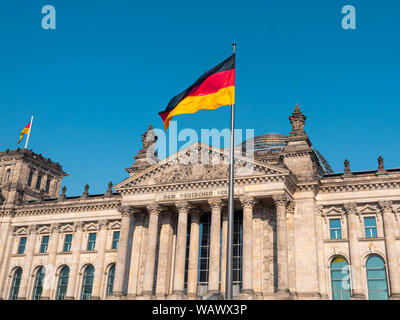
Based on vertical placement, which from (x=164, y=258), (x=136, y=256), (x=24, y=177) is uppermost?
(x=24, y=177)

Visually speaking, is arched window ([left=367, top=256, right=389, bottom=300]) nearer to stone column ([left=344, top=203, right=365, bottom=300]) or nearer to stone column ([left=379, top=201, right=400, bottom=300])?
stone column ([left=379, top=201, right=400, bottom=300])

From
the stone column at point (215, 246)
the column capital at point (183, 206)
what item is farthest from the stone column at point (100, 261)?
the stone column at point (215, 246)

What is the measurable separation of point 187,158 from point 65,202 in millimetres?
→ 21167

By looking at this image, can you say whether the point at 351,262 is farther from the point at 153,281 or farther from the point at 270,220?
the point at 153,281

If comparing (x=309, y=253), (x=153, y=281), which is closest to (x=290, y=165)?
(x=309, y=253)

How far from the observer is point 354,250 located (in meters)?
42.0

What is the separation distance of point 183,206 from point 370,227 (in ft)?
59.1

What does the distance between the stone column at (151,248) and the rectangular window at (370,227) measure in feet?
66.5

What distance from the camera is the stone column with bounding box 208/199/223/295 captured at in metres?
40.6

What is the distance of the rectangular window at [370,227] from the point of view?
4281 centimetres

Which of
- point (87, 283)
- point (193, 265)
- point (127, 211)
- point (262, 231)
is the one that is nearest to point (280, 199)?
point (262, 231)

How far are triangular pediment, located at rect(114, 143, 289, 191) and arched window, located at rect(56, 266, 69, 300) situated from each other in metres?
15.6

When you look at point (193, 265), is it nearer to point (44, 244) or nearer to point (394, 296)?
point (394, 296)

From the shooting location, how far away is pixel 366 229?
142 feet
